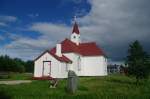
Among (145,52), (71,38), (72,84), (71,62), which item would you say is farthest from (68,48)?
(72,84)

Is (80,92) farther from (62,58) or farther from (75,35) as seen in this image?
(75,35)

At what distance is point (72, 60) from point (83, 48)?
748cm

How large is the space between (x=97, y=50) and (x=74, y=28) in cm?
715

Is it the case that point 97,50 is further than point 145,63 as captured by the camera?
Yes

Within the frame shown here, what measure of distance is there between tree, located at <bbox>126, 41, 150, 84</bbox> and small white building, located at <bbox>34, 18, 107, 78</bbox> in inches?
649

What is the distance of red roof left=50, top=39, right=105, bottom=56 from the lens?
50494mm

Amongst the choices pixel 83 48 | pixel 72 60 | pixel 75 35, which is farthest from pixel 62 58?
pixel 75 35

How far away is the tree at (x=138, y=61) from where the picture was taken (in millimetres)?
29109

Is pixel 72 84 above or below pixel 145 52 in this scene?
below

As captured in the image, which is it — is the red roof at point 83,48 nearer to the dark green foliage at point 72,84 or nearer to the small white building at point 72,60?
the small white building at point 72,60

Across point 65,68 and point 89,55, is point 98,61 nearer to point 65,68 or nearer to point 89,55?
Answer: point 89,55

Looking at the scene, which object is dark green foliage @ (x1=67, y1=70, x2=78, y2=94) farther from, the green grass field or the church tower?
the church tower

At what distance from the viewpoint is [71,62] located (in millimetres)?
48656

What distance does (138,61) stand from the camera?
2922 centimetres
